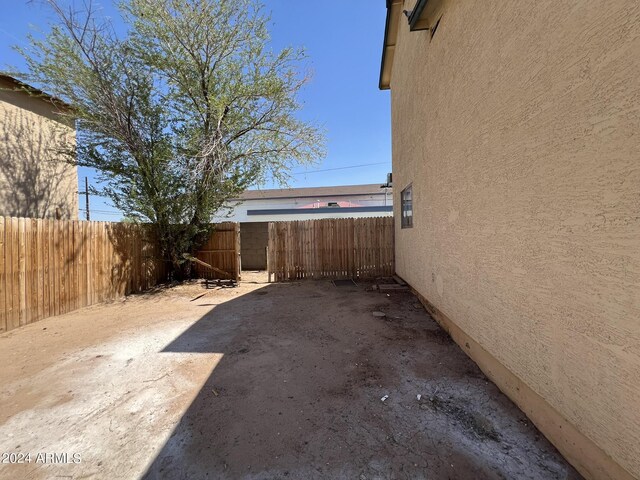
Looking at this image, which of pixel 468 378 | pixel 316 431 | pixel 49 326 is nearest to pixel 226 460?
pixel 316 431

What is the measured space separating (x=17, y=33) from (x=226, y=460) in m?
9.75

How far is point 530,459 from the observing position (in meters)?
1.70

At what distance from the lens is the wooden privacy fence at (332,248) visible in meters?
8.09

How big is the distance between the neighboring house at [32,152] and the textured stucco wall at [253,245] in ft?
18.8

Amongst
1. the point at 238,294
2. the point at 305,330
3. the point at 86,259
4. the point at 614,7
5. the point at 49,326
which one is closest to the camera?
the point at 614,7

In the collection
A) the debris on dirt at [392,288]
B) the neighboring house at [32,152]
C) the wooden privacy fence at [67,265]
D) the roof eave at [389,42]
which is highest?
the roof eave at [389,42]

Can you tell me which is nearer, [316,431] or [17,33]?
[316,431]

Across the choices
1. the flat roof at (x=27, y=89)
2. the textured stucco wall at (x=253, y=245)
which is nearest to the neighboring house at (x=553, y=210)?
the textured stucco wall at (x=253, y=245)

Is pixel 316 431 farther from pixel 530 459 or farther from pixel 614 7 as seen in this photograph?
pixel 614 7

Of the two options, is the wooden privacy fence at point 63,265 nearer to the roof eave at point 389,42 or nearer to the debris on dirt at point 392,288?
the debris on dirt at point 392,288

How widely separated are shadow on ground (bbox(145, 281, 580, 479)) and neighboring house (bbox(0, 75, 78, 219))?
7691mm

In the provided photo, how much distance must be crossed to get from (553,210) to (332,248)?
661 centimetres

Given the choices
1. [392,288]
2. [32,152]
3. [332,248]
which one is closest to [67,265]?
[32,152]

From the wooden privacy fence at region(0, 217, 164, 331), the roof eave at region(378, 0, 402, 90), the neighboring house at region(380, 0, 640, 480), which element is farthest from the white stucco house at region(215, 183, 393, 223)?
the neighboring house at region(380, 0, 640, 480)
